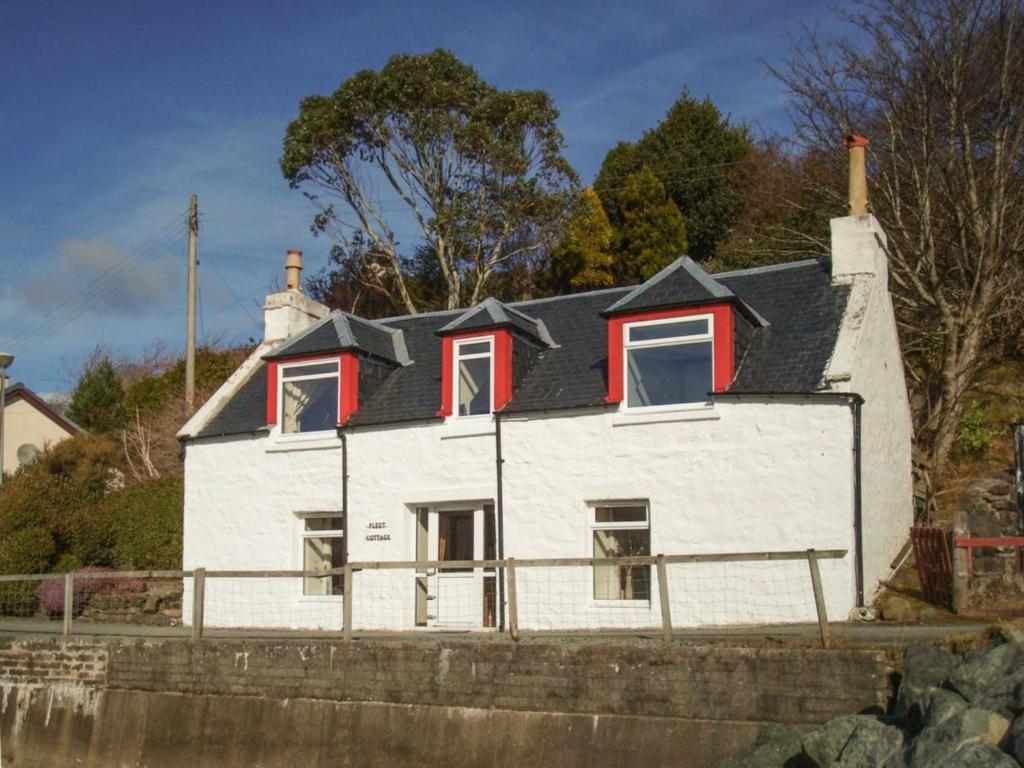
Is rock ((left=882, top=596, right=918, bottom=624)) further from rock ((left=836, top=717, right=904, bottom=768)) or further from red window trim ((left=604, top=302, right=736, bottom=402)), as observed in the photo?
rock ((left=836, top=717, right=904, bottom=768))

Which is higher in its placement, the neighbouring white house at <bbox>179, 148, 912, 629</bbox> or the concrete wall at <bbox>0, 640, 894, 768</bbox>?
the neighbouring white house at <bbox>179, 148, 912, 629</bbox>

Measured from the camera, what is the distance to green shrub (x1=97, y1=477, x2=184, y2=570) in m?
25.2

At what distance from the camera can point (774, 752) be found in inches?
405

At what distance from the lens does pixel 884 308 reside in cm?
1836

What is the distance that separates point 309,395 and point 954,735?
46.7ft

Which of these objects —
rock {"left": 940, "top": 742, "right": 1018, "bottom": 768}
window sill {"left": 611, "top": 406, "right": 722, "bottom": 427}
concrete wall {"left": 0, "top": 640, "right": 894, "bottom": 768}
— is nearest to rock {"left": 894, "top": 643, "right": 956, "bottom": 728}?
concrete wall {"left": 0, "top": 640, "right": 894, "bottom": 768}

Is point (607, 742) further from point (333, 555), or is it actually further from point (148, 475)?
point (148, 475)

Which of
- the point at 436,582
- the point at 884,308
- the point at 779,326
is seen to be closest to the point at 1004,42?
the point at 884,308

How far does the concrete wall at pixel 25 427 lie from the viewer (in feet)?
145

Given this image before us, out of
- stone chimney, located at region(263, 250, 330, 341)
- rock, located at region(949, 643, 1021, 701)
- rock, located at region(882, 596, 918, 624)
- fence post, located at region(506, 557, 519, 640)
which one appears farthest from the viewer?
stone chimney, located at region(263, 250, 330, 341)

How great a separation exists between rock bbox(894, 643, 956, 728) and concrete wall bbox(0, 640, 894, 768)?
0.44 m

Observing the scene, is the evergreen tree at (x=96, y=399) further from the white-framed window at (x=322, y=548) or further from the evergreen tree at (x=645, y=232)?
the white-framed window at (x=322, y=548)

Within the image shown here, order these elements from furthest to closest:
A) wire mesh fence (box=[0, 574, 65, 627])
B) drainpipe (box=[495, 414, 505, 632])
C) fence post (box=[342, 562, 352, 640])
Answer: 1. wire mesh fence (box=[0, 574, 65, 627])
2. drainpipe (box=[495, 414, 505, 632])
3. fence post (box=[342, 562, 352, 640])

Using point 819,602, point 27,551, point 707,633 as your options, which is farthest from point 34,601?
point 819,602
